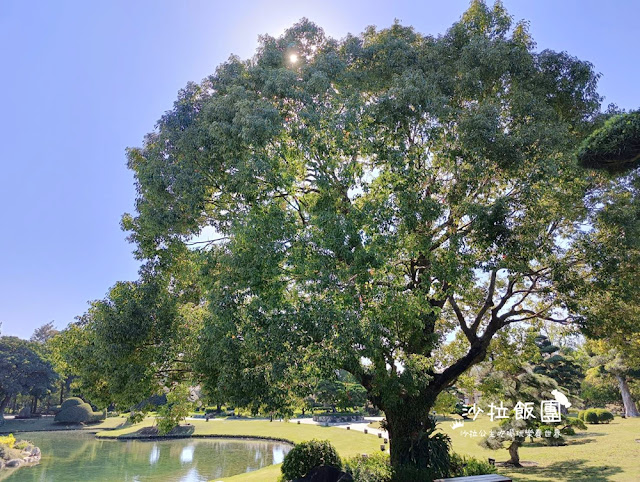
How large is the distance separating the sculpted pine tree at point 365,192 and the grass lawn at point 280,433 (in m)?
8.28

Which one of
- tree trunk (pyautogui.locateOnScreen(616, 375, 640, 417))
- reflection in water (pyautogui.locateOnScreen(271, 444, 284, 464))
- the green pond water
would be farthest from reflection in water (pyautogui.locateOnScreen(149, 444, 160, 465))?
tree trunk (pyautogui.locateOnScreen(616, 375, 640, 417))

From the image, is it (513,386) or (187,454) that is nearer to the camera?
(513,386)

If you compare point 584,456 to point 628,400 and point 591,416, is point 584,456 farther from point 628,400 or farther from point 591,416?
point 628,400

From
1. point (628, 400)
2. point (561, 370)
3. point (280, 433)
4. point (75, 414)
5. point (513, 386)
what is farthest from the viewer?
point (75, 414)

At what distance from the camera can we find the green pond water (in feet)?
69.3

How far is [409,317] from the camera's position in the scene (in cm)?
1058

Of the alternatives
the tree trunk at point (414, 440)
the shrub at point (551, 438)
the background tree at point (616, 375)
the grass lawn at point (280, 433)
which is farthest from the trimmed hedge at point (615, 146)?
the background tree at point (616, 375)

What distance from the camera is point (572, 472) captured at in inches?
548

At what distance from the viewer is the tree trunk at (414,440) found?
13.0 metres

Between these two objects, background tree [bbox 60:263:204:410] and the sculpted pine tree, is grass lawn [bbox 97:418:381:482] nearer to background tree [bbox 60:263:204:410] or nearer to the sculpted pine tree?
background tree [bbox 60:263:204:410]

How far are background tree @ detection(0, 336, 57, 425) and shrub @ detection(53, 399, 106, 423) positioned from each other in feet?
18.7

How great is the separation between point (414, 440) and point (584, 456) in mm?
8552

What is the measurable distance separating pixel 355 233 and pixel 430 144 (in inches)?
160

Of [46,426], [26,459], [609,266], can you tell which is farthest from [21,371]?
[609,266]
